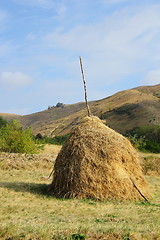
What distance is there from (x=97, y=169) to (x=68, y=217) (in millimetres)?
2751

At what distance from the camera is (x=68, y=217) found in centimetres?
791

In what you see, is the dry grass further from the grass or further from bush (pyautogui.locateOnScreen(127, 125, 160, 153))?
bush (pyautogui.locateOnScreen(127, 125, 160, 153))

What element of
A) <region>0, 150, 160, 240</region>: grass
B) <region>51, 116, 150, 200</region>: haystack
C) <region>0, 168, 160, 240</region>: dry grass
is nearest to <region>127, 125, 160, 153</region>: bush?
<region>0, 150, 160, 240</region>: grass

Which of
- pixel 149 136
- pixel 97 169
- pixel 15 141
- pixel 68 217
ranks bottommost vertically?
pixel 68 217

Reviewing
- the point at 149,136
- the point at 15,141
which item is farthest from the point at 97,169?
the point at 149,136

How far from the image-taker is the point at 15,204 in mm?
9203

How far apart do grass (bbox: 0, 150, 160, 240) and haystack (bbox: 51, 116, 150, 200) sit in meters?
0.40

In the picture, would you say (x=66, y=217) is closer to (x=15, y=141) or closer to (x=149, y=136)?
(x=15, y=141)

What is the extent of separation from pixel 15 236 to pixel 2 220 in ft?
5.04

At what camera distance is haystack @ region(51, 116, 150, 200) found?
10273 millimetres

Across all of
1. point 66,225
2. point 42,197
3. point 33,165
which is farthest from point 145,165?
point 66,225

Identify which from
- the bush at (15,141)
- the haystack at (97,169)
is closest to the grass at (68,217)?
the haystack at (97,169)

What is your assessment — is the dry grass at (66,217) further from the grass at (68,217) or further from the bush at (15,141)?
the bush at (15,141)

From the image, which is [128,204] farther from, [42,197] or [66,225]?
[66,225]
